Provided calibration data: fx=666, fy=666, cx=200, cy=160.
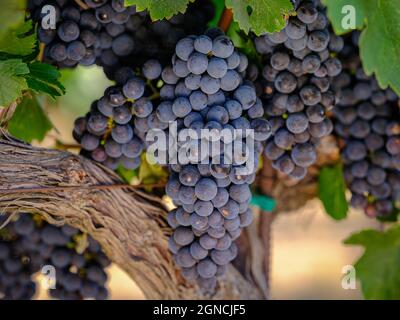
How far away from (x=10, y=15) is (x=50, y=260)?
20.5 inches

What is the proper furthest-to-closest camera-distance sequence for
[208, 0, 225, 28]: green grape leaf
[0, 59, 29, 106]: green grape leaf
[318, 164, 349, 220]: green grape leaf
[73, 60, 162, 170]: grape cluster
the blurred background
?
the blurred background
[318, 164, 349, 220]: green grape leaf
[208, 0, 225, 28]: green grape leaf
[73, 60, 162, 170]: grape cluster
[0, 59, 29, 106]: green grape leaf

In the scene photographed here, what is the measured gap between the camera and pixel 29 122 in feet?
4.32

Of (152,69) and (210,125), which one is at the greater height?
(152,69)

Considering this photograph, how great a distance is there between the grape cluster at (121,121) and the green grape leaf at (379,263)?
1.88 ft

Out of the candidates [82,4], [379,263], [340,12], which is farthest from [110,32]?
[379,263]

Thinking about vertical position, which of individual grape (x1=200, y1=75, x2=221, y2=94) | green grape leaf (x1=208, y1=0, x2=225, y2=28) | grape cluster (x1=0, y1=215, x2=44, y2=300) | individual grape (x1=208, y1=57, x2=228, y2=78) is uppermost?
green grape leaf (x1=208, y1=0, x2=225, y2=28)

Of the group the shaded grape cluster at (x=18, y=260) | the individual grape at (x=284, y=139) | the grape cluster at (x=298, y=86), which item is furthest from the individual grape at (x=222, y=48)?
the shaded grape cluster at (x=18, y=260)

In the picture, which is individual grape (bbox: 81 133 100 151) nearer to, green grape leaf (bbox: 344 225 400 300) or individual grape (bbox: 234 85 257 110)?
individual grape (bbox: 234 85 257 110)

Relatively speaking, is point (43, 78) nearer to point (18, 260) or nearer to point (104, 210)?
point (104, 210)

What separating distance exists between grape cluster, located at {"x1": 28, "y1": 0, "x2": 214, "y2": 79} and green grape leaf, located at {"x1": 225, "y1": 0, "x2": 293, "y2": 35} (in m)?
0.15

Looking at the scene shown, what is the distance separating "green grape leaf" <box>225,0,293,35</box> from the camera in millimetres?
1007

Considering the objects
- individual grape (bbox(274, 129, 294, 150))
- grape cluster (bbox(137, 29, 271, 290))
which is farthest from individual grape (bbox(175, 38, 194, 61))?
individual grape (bbox(274, 129, 294, 150))

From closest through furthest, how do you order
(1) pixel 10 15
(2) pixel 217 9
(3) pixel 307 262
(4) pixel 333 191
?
(1) pixel 10 15
(2) pixel 217 9
(4) pixel 333 191
(3) pixel 307 262

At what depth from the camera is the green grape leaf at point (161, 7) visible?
100cm
